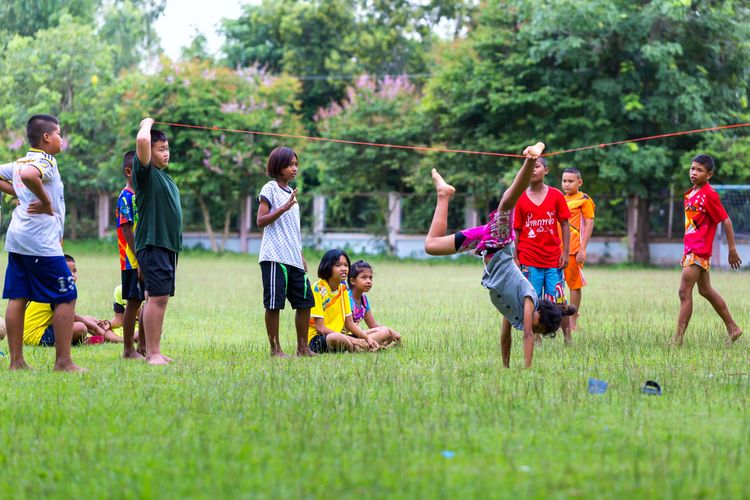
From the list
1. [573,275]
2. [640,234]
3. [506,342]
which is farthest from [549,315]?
[640,234]

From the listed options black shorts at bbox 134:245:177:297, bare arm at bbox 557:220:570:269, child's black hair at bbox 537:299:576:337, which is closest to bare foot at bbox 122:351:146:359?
black shorts at bbox 134:245:177:297

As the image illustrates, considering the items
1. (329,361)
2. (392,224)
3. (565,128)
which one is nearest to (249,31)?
(392,224)

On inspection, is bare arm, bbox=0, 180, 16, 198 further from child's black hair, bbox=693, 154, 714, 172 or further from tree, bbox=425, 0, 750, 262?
tree, bbox=425, 0, 750, 262

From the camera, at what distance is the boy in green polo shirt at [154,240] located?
26.2 ft

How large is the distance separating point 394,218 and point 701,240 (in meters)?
28.4

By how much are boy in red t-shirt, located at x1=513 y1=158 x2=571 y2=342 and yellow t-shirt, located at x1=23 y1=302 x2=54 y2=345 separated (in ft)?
14.9

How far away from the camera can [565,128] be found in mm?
30172

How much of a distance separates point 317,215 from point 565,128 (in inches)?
491

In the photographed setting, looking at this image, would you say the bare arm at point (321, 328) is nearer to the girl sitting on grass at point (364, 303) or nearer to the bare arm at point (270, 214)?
the girl sitting on grass at point (364, 303)

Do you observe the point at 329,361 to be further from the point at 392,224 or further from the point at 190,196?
the point at 190,196

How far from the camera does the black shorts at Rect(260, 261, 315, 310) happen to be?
8414 millimetres

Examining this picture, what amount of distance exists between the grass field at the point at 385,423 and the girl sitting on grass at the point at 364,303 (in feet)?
1.05

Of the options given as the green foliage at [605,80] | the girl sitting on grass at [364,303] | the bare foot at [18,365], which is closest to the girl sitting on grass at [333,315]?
the girl sitting on grass at [364,303]

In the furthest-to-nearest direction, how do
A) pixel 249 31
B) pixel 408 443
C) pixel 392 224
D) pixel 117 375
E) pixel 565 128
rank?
pixel 249 31 < pixel 392 224 < pixel 565 128 < pixel 117 375 < pixel 408 443
